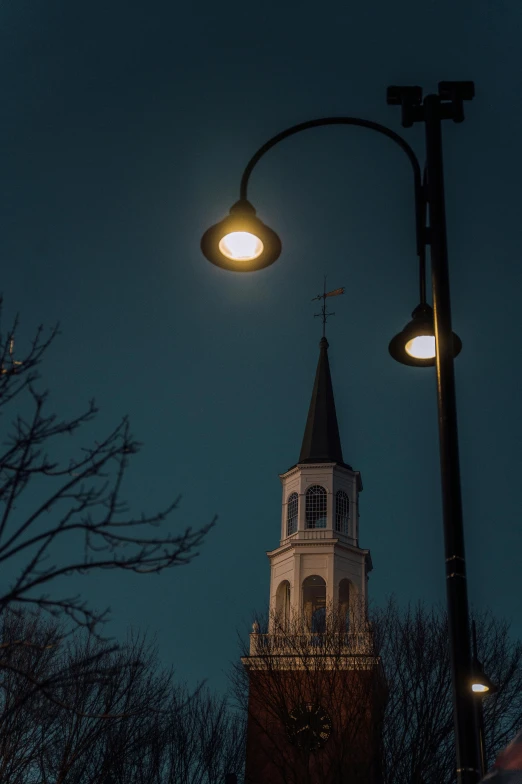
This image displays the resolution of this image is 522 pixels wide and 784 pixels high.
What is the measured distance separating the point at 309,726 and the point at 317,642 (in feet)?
13.7

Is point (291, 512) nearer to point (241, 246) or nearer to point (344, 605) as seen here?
point (344, 605)

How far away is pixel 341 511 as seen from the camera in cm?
4412

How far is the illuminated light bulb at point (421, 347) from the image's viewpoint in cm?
789

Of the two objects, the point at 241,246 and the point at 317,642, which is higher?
the point at 317,642

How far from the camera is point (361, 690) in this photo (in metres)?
30.7

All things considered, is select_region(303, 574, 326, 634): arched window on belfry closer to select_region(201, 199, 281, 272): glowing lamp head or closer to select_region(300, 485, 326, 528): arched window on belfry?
select_region(300, 485, 326, 528): arched window on belfry

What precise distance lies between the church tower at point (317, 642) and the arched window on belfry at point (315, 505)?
0.05 m

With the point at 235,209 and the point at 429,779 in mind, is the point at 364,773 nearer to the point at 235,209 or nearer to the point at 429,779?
the point at 429,779

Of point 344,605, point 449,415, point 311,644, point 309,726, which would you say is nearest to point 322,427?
point 344,605

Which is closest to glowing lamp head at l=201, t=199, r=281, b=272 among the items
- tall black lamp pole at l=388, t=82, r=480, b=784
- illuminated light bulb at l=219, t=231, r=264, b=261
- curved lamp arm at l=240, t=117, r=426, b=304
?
illuminated light bulb at l=219, t=231, r=264, b=261

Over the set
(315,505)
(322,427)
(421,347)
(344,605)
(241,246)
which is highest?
(322,427)

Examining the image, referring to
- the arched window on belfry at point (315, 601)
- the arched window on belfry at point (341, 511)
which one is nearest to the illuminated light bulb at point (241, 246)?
the arched window on belfry at point (315, 601)

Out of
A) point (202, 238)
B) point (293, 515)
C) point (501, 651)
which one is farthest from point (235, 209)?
point (293, 515)

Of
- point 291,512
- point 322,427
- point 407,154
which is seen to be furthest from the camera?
point 322,427
